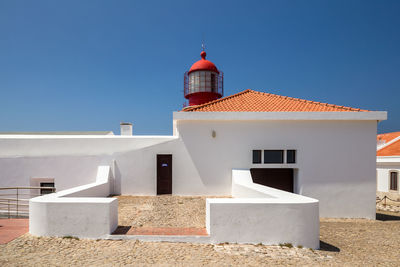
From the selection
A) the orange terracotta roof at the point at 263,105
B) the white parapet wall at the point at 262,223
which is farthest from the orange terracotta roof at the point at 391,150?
the white parapet wall at the point at 262,223

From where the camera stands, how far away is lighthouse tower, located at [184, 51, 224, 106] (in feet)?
46.8

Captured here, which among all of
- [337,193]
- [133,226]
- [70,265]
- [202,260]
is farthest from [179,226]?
[337,193]

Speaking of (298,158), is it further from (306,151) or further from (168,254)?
(168,254)

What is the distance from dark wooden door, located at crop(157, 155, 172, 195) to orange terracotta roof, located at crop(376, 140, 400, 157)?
19773 mm

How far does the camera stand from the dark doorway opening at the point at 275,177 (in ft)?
32.6

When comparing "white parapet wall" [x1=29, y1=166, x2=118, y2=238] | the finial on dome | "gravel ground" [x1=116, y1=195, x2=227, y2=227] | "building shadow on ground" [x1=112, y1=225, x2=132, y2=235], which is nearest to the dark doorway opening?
"gravel ground" [x1=116, y1=195, x2=227, y2=227]

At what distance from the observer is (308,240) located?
476cm

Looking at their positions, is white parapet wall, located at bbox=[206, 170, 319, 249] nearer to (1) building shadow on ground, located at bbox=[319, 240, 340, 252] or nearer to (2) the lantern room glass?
(1) building shadow on ground, located at bbox=[319, 240, 340, 252]

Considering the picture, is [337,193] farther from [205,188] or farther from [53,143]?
[53,143]

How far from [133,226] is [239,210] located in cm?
268

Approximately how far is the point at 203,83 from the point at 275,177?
7.57m

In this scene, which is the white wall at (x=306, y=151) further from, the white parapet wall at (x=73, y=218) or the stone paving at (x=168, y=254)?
the white parapet wall at (x=73, y=218)

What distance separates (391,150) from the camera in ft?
63.5

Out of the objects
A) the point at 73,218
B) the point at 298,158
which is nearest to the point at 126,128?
the point at 73,218
